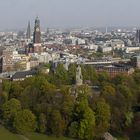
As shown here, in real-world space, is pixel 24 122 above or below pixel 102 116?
below

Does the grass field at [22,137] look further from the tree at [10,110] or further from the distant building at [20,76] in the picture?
the distant building at [20,76]

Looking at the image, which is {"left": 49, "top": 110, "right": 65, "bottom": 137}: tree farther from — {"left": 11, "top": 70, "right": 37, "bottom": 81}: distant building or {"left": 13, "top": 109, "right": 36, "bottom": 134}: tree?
{"left": 11, "top": 70, "right": 37, "bottom": 81}: distant building

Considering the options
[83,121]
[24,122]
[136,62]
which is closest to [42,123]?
[24,122]

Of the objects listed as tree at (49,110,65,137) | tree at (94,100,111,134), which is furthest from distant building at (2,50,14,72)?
tree at (94,100,111,134)

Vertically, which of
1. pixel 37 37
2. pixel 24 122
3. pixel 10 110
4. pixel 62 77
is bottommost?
A: pixel 24 122

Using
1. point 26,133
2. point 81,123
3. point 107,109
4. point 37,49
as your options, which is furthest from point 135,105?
point 37,49

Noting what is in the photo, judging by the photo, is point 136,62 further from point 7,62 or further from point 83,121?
point 83,121

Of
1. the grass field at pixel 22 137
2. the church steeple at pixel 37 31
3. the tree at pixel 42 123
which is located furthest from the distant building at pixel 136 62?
the grass field at pixel 22 137
